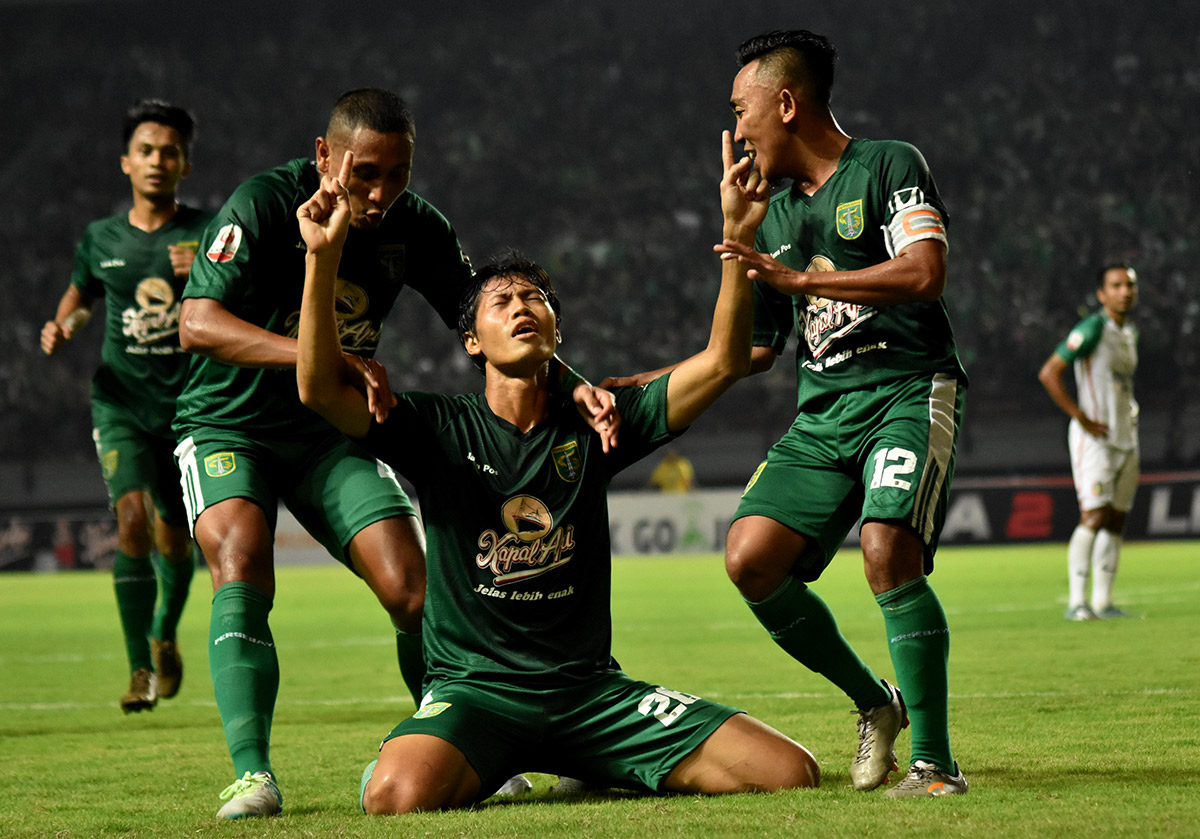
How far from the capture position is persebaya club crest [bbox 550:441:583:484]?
143 inches

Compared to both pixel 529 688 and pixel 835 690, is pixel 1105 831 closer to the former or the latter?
pixel 529 688

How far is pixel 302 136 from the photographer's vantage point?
27328 mm

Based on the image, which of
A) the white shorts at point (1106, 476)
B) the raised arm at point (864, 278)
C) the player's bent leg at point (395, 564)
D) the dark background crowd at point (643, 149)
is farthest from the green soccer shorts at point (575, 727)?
the dark background crowd at point (643, 149)

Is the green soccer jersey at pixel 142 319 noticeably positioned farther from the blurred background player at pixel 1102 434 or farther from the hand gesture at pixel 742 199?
the blurred background player at pixel 1102 434

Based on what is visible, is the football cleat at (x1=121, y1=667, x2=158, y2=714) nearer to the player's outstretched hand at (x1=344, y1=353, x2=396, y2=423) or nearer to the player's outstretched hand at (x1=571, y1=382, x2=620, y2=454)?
the player's outstretched hand at (x1=344, y1=353, x2=396, y2=423)

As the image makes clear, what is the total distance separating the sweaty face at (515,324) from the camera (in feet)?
11.6

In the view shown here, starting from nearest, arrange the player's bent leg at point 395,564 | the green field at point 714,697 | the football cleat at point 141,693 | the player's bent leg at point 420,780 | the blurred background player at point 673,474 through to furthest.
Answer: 1. the green field at point 714,697
2. the player's bent leg at point 420,780
3. the player's bent leg at point 395,564
4. the football cleat at point 141,693
5. the blurred background player at point 673,474

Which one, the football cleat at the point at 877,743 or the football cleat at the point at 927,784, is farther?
the football cleat at the point at 877,743

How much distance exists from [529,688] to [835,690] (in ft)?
9.54

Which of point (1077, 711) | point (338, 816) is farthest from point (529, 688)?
point (1077, 711)

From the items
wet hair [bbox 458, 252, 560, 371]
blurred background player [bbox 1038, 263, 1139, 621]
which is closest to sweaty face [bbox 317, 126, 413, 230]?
wet hair [bbox 458, 252, 560, 371]

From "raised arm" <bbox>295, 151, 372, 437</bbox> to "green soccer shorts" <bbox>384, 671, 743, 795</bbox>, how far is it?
2.78ft

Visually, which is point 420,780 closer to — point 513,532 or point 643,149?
point 513,532

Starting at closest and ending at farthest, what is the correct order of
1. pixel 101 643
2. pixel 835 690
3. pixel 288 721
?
1. pixel 288 721
2. pixel 835 690
3. pixel 101 643
